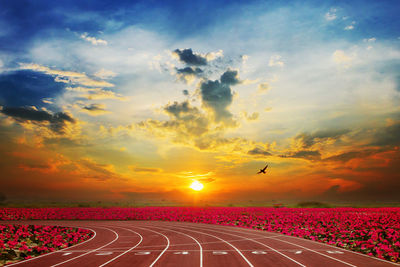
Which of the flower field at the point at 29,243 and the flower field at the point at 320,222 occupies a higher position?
the flower field at the point at 320,222

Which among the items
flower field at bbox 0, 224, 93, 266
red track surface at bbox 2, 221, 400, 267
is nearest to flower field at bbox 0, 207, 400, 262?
red track surface at bbox 2, 221, 400, 267

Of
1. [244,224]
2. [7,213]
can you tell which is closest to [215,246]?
[244,224]

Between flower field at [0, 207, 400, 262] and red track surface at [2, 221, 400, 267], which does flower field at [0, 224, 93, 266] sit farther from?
flower field at [0, 207, 400, 262]

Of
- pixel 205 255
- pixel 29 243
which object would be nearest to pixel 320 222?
pixel 205 255

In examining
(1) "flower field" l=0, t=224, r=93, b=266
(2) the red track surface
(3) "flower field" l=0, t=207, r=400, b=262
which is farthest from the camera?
(3) "flower field" l=0, t=207, r=400, b=262

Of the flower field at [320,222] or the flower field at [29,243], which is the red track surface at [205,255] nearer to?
the flower field at [29,243]

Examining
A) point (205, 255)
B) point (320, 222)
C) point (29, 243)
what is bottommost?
point (29, 243)

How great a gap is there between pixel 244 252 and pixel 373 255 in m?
6.74

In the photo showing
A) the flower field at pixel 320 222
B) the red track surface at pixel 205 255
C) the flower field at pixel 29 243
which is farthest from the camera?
the flower field at pixel 320 222

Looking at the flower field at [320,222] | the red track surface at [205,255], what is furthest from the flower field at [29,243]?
the flower field at [320,222]

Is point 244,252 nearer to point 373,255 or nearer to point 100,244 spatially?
point 373,255

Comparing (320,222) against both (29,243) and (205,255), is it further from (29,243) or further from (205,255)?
(29,243)

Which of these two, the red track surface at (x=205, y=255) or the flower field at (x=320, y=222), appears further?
the flower field at (x=320, y=222)

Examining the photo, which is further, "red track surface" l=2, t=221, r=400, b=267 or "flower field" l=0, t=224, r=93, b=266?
"flower field" l=0, t=224, r=93, b=266
